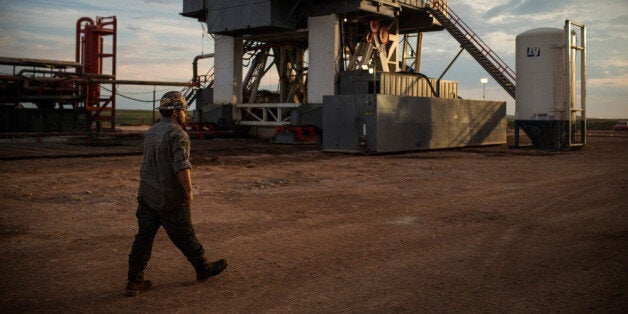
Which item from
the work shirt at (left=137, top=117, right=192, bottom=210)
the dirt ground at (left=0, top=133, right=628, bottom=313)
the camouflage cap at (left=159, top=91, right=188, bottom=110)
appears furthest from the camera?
the camouflage cap at (left=159, top=91, right=188, bottom=110)

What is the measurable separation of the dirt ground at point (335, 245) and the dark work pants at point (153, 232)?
1.02 feet

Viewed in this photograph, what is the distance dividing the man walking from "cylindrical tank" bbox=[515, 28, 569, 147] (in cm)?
2179

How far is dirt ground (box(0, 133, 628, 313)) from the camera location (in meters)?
4.72

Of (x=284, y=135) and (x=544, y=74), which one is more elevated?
(x=544, y=74)

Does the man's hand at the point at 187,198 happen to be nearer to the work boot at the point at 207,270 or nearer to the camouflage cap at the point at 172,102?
the work boot at the point at 207,270

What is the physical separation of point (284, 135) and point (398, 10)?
920cm

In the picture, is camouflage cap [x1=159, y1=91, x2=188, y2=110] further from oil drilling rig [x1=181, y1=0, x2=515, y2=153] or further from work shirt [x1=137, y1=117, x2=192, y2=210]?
oil drilling rig [x1=181, y1=0, x2=515, y2=153]

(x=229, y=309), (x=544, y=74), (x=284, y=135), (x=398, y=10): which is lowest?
(x=229, y=309)

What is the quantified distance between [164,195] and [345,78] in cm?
2216

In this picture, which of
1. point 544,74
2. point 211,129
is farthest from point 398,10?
point 211,129

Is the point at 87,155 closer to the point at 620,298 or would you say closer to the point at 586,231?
the point at 586,231

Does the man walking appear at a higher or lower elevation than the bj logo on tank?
lower

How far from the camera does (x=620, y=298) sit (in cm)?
474

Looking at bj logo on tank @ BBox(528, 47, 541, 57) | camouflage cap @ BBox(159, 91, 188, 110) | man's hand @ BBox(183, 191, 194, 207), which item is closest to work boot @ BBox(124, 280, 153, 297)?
man's hand @ BBox(183, 191, 194, 207)
